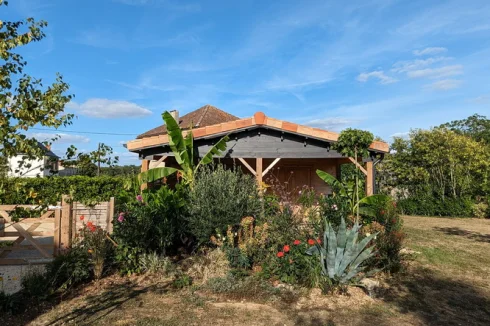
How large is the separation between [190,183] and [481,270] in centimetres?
755

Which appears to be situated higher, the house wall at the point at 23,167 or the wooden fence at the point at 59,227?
the house wall at the point at 23,167

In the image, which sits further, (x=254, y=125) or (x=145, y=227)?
(x=254, y=125)

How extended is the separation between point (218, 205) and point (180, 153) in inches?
137

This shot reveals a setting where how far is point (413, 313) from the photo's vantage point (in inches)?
194

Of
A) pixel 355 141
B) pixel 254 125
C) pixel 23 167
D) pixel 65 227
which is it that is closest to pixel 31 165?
pixel 23 167

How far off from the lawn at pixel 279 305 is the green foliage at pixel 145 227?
0.51m

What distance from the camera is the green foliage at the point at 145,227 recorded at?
21.6 ft

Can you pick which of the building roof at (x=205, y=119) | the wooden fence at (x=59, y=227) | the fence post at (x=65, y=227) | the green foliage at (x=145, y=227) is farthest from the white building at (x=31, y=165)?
the building roof at (x=205, y=119)

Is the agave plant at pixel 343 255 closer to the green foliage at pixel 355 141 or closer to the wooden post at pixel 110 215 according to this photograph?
the green foliage at pixel 355 141

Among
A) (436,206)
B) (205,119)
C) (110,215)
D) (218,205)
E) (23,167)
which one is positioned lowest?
(436,206)

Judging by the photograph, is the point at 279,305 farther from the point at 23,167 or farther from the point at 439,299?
the point at 23,167

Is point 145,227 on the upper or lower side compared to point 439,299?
upper

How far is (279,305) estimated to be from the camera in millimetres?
5137

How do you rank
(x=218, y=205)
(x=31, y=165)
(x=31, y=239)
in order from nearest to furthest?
(x=31, y=165) < (x=31, y=239) < (x=218, y=205)
